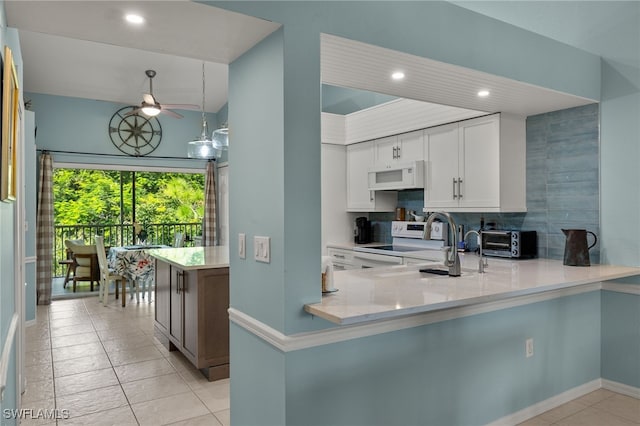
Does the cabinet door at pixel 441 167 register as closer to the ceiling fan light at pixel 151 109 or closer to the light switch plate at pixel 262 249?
the light switch plate at pixel 262 249

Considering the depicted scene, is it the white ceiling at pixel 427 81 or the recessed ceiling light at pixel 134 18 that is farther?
the white ceiling at pixel 427 81

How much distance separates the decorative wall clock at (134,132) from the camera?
23.1ft

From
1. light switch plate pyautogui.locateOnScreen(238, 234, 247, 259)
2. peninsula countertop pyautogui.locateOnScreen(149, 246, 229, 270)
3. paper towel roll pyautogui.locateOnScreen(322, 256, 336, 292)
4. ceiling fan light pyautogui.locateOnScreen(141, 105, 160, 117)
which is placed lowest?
peninsula countertop pyautogui.locateOnScreen(149, 246, 229, 270)

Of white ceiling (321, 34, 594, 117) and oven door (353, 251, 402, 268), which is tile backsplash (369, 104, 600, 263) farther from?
oven door (353, 251, 402, 268)

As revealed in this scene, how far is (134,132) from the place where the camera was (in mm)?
7156

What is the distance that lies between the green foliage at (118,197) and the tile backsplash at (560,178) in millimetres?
6946

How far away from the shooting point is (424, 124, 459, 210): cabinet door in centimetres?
386

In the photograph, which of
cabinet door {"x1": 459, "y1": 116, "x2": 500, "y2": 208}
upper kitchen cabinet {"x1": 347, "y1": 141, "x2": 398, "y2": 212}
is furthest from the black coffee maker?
cabinet door {"x1": 459, "y1": 116, "x2": 500, "y2": 208}

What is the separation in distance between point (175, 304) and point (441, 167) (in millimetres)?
2715

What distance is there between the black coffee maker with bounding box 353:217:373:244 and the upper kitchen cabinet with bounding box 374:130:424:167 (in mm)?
812

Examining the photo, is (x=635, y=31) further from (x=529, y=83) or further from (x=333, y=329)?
(x=333, y=329)

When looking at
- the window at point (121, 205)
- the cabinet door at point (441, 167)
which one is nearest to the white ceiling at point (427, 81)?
the cabinet door at point (441, 167)

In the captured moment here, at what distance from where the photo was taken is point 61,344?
4.31 metres

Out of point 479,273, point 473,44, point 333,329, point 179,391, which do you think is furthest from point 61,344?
point 473,44
